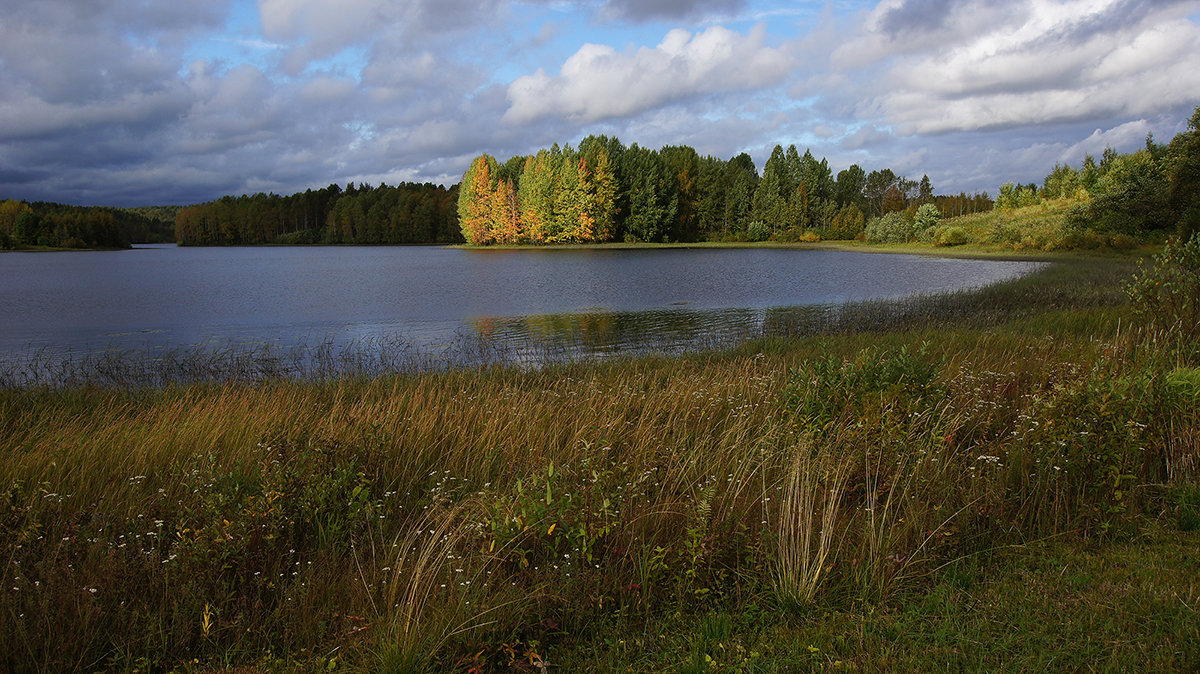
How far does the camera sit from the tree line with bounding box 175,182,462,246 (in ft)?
395

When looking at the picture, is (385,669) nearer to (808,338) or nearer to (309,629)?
(309,629)

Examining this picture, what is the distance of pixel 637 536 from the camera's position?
418 cm

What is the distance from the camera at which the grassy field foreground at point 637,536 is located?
3365 millimetres

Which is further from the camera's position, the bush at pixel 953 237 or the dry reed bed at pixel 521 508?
the bush at pixel 953 237

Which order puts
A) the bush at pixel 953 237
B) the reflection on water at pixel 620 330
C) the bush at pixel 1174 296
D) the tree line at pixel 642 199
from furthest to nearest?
the tree line at pixel 642 199
the bush at pixel 953 237
the reflection on water at pixel 620 330
the bush at pixel 1174 296

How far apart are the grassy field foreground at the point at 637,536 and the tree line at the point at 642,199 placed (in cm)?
7215

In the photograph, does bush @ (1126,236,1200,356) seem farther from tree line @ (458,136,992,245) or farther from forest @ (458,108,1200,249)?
tree line @ (458,136,992,245)

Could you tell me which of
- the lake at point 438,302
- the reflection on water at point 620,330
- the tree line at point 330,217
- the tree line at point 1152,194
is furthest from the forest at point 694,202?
the reflection on water at point 620,330

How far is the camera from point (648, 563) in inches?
151

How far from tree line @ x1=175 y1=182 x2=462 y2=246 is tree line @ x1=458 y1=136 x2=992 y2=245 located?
3120 cm

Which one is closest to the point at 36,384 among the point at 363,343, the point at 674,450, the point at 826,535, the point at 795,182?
the point at 363,343

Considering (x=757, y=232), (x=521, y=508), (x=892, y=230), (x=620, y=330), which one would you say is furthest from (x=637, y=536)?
(x=757, y=232)

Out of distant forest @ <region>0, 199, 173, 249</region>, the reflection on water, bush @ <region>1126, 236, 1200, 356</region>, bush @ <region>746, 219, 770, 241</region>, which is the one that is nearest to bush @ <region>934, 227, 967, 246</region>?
bush @ <region>746, 219, 770, 241</region>

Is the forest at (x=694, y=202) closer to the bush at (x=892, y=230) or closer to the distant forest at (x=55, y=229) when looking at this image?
the bush at (x=892, y=230)
